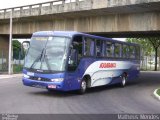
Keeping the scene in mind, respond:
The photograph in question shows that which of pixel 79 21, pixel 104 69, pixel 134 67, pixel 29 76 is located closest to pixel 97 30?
pixel 79 21

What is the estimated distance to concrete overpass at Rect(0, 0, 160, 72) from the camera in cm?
2673

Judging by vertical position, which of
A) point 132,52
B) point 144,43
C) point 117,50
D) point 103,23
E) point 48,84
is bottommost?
point 48,84

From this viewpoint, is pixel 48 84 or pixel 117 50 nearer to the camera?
pixel 48 84

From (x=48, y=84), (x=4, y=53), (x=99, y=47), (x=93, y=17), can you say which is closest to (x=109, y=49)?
(x=99, y=47)

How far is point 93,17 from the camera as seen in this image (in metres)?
31.4

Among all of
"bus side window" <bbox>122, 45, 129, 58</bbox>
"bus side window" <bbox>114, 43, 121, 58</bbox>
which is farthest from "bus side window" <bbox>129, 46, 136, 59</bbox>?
"bus side window" <bbox>114, 43, 121, 58</bbox>

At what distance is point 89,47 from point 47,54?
276 centimetres

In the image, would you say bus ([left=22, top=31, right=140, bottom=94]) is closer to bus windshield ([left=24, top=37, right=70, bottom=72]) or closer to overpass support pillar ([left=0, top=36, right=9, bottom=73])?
bus windshield ([left=24, top=37, right=70, bottom=72])

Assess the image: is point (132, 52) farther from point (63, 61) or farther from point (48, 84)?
point (48, 84)

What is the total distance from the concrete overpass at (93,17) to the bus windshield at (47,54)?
8506mm

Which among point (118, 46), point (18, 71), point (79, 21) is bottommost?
point (18, 71)

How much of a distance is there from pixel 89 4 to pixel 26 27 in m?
11.5

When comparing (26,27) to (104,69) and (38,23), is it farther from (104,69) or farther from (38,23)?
(104,69)

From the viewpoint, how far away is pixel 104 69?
21.8 m
